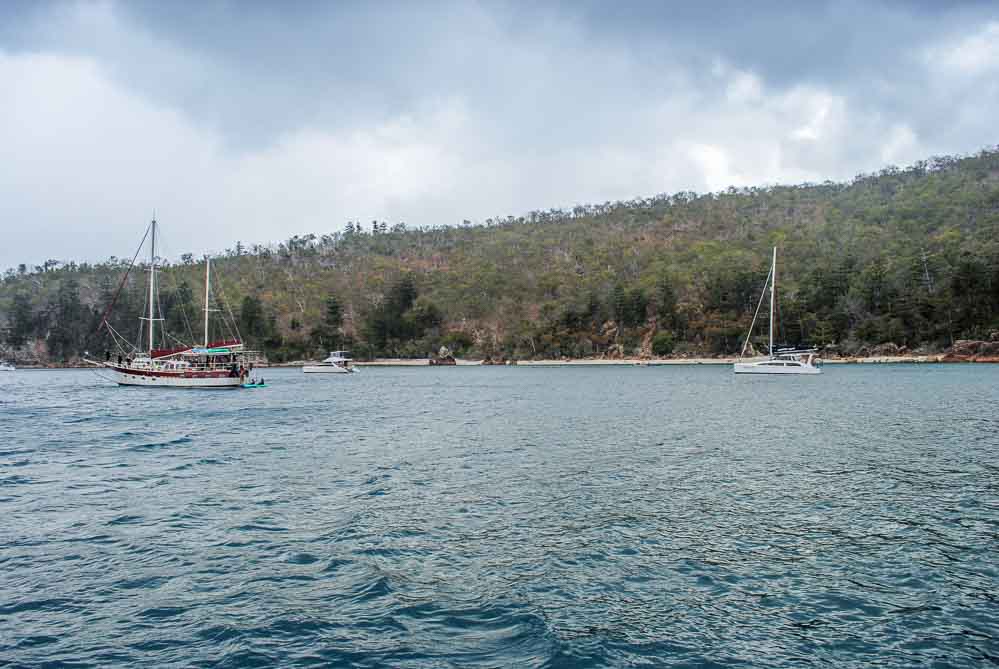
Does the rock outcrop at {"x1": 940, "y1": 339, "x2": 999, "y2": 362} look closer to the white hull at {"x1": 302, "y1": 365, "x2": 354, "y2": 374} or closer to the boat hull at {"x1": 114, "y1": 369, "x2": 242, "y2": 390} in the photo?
the white hull at {"x1": 302, "y1": 365, "x2": 354, "y2": 374}

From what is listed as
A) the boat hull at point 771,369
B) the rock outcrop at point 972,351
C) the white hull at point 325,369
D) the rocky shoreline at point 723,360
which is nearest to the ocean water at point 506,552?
the boat hull at point 771,369

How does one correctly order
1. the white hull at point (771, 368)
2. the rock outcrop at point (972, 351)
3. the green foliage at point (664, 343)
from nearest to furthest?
1. the white hull at point (771, 368)
2. the rock outcrop at point (972, 351)
3. the green foliage at point (664, 343)

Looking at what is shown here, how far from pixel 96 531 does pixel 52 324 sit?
167501 mm

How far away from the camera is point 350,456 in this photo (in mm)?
23141

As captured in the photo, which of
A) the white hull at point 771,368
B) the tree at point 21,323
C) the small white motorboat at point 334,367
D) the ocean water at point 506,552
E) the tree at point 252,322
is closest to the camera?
the ocean water at point 506,552

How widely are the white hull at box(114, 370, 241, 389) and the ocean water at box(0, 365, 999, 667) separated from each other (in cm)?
3435

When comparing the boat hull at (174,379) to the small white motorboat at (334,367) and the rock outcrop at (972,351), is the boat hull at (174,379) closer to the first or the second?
the small white motorboat at (334,367)

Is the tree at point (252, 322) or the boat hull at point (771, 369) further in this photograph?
the tree at point (252, 322)

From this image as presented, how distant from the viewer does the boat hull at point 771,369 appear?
77812 millimetres

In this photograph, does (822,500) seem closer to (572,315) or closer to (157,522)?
Result: (157,522)

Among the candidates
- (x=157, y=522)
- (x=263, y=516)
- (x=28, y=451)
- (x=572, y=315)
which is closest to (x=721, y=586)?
(x=263, y=516)

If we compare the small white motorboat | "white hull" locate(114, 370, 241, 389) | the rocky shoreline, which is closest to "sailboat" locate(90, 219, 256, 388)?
"white hull" locate(114, 370, 241, 389)

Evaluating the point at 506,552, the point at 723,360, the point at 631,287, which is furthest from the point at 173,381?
the point at 631,287

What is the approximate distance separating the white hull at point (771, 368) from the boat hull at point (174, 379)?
58548mm
